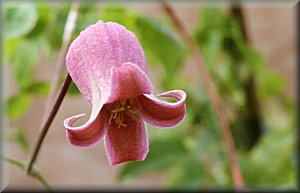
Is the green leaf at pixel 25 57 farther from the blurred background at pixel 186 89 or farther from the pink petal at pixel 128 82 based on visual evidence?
the pink petal at pixel 128 82

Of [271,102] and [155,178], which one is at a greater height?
[271,102]

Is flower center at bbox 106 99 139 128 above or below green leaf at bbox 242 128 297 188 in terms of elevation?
above

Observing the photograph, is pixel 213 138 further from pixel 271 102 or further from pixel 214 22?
pixel 271 102

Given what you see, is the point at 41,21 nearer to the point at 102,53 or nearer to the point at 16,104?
the point at 16,104

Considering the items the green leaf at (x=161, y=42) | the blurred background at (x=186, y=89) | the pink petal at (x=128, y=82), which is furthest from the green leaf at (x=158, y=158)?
the pink petal at (x=128, y=82)

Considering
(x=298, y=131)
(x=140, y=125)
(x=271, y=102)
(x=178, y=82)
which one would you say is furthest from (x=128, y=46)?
(x=271, y=102)

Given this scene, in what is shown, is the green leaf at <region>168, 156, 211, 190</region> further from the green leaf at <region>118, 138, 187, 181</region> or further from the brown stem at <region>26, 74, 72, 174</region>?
the brown stem at <region>26, 74, 72, 174</region>

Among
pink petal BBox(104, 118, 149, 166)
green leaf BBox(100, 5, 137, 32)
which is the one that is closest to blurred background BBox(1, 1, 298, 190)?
green leaf BBox(100, 5, 137, 32)
